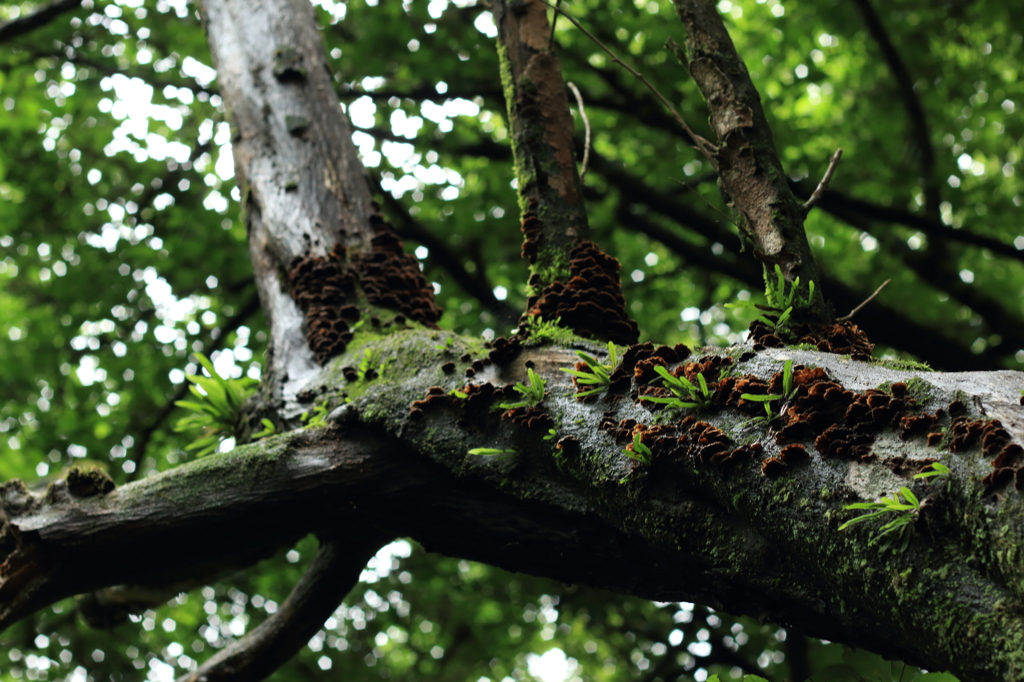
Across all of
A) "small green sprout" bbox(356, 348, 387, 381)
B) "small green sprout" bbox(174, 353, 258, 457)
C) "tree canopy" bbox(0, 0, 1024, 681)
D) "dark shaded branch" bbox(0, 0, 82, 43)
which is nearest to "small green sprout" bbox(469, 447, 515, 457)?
"small green sprout" bbox(356, 348, 387, 381)

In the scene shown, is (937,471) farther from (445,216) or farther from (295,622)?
(445,216)

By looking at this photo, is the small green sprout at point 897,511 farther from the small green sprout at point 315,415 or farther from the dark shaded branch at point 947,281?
the dark shaded branch at point 947,281

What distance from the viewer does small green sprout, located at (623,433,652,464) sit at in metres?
1.95

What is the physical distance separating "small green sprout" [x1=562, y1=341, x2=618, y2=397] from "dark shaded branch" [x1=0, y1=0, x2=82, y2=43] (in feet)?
18.5

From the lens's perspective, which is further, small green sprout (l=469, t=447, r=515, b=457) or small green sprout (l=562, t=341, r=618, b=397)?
small green sprout (l=469, t=447, r=515, b=457)

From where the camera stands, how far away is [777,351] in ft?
6.67

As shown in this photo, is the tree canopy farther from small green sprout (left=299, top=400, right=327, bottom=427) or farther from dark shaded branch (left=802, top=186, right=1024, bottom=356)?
small green sprout (left=299, top=400, right=327, bottom=427)

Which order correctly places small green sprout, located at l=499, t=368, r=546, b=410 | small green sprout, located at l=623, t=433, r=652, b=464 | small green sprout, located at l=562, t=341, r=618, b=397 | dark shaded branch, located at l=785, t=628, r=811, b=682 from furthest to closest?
dark shaded branch, located at l=785, t=628, r=811, b=682
small green sprout, located at l=499, t=368, r=546, b=410
small green sprout, located at l=562, t=341, r=618, b=397
small green sprout, located at l=623, t=433, r=652, b=464

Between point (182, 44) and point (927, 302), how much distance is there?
7.36 meters

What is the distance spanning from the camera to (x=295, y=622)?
10.7 ft

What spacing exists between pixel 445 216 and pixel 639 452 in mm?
5065

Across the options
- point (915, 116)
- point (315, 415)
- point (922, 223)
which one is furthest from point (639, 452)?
point (915, 116)

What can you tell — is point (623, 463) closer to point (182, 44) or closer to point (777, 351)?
point (777, 351)

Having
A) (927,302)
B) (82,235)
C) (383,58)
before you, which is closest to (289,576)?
(82,235)
